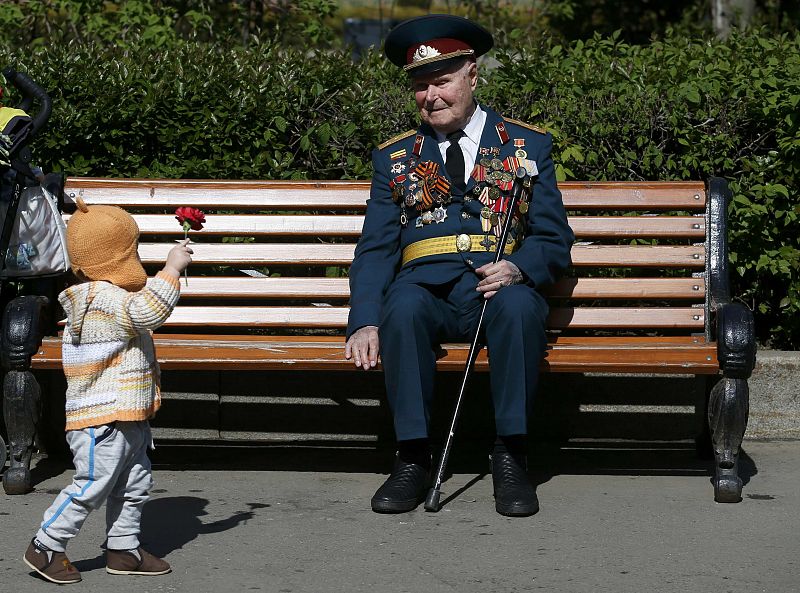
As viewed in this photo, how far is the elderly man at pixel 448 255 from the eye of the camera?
4988mm

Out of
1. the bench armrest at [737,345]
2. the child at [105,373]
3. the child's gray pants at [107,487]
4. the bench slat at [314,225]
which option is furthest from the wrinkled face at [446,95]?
the child's gray pants at [107,487]

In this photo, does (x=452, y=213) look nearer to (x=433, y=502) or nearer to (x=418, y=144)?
(x=418, y=144)

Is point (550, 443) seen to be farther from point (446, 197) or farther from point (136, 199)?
point (136, 199)

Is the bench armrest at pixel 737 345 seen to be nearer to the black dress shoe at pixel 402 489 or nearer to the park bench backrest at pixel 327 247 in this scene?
the park bench backrest at pixel 327 247

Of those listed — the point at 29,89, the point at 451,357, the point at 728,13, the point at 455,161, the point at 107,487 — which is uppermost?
the point at 728,13

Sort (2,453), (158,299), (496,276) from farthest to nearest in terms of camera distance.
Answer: (2,453), (496,276), (158,299)

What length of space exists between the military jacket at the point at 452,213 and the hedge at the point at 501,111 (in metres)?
0.65

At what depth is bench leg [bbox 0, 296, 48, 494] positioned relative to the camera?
5.11m

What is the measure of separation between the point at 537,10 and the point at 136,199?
272 inches

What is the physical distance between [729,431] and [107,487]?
2.17 metres

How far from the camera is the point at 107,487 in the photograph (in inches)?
164

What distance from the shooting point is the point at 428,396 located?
5023 mm

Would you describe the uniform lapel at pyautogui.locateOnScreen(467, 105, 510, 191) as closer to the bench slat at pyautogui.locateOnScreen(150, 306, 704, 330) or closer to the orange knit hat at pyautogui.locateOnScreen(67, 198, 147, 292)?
the bench slat at pyautogui.locateOnScreen(150, 306, 704, 330)

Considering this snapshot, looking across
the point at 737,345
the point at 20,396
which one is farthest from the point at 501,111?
the point at 20,396
